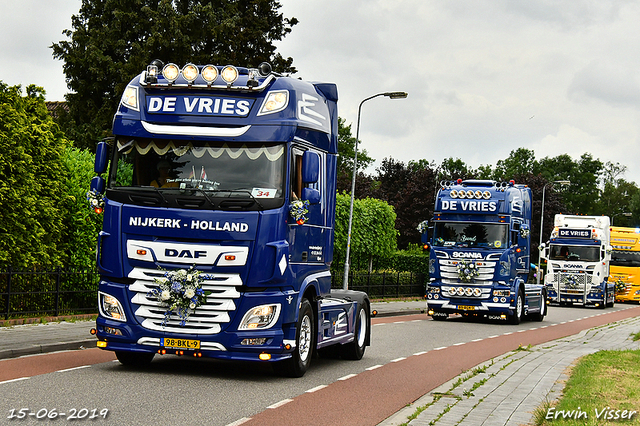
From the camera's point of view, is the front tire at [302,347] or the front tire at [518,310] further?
the front tire at [518,310]

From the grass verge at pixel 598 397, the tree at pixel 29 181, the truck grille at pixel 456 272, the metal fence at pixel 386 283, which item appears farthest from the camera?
the metal fence at pixel 386 283

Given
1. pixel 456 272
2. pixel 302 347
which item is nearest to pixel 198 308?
pixel 302 347

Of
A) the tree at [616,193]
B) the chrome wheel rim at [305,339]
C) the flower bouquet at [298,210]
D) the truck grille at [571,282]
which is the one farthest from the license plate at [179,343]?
the tree at [616,193]

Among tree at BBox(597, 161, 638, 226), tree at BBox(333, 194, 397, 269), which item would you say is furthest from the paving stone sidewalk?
tree at BBox(597, 161, 638, 226)

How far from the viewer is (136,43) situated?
3672 centimetres

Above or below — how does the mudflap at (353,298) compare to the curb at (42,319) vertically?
above

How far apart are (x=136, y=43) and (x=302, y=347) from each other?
27964mm

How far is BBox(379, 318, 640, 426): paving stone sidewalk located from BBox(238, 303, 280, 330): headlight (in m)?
2.10

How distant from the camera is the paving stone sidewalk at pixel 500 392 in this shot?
8.43m

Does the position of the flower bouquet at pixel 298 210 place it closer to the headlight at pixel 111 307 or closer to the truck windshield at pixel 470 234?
the headlight at pixel 111 307

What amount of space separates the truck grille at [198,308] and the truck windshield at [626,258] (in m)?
47.1

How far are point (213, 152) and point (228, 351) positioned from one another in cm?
253

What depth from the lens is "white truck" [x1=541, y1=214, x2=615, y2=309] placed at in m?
42.9

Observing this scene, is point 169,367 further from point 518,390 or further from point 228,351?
point 518,390
